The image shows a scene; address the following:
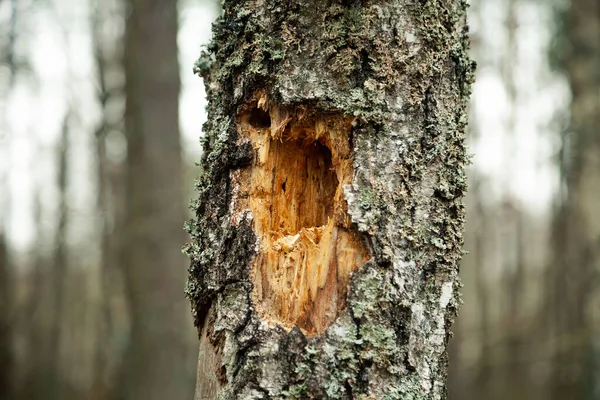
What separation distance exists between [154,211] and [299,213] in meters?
3.63

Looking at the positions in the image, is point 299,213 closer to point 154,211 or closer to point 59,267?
point 154,211

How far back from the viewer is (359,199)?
1.55 metres

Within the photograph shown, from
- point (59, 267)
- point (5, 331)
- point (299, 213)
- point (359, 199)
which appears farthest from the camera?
point (59, 267)

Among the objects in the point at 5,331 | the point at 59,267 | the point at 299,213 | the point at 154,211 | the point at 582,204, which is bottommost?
the point at 5,331

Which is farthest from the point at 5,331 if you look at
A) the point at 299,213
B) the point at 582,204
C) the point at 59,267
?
the point at 299,213

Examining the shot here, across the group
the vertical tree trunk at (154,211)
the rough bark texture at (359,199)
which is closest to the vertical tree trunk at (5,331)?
the vertical tree trunk at (154,211)

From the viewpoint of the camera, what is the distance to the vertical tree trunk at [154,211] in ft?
16.4

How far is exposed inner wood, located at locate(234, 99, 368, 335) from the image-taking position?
5.08 ft

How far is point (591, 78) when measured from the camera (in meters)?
6.97

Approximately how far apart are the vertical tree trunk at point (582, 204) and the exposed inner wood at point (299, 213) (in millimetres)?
5946

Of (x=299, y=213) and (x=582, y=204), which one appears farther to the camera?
(x=582, y=204)

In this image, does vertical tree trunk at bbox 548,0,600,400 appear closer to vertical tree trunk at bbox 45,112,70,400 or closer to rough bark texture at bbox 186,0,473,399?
rough bark texture at bbox 186,0,473,399

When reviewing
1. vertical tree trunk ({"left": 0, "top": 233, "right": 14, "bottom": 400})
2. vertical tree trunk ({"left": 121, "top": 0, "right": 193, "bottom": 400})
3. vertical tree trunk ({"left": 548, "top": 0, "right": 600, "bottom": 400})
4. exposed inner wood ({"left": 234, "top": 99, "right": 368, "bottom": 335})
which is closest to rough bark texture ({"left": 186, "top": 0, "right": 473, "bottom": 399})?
exposed inner wood ({"left": 234, "top": 99, "right": 368, "bottom": 335})

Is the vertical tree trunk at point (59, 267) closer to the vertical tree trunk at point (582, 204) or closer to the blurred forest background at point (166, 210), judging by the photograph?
the blurred forest background at point (166, 210)
